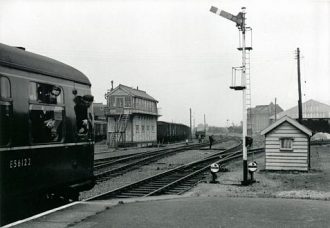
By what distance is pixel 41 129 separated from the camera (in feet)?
24.8

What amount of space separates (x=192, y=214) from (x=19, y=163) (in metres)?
3.31

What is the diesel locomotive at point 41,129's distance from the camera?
6668 millimetres

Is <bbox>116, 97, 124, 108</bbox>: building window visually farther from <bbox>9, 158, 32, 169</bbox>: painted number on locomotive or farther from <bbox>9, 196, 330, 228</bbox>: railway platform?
<bbox>9, 158, 32, 169</bbox>: painted number on locomotive

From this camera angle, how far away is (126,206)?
8914 millimetres

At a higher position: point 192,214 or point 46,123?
point 46,123

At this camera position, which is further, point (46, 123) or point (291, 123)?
point (291, 123)

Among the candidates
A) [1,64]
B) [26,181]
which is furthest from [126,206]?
[1,64]

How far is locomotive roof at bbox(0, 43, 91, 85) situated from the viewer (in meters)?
6.90

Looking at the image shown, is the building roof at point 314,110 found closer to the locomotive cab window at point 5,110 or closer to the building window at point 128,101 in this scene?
the building window at point 128,101

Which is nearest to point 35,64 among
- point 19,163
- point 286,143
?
point 19,163

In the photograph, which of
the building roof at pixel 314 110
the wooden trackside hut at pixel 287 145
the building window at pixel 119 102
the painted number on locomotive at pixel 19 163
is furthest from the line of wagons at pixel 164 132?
the painted number on locomotive at pixel 19 163

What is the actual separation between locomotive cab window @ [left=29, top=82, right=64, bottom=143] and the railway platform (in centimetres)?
144

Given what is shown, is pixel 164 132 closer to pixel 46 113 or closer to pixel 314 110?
pixel 314 110

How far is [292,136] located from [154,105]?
117 feet
